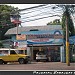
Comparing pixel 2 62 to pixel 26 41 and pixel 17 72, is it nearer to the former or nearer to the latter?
pixel 26 41

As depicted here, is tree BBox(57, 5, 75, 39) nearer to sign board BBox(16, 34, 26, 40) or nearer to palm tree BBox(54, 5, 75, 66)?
palm tree BBox(54, 5, 75, 66)

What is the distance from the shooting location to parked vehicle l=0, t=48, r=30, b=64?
25.7 m

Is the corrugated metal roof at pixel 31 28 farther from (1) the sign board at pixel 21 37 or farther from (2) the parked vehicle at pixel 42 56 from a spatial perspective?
(2) the parked vehicle at pixel 42 56

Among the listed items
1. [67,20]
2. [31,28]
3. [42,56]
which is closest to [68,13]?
[67,20]

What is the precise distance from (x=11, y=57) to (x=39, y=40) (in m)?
4.26

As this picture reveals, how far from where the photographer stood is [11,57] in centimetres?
2575

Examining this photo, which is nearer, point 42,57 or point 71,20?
point 71,20

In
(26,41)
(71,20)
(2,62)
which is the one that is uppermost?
(71,20)

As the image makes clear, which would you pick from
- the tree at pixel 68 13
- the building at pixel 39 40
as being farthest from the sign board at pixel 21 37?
the tree at pixel 68 13

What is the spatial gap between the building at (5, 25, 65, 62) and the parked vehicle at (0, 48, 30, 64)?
1.55m

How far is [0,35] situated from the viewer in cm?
2677

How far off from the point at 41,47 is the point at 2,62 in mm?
4764

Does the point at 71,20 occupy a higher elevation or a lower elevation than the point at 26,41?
higher

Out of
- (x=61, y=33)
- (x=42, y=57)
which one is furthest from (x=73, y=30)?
(x=42, y=57)
